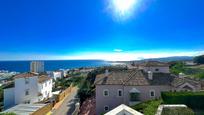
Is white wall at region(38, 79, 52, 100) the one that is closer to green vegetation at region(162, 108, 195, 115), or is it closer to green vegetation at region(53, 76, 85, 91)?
green vegetation at region(53, 76, 85, 91)

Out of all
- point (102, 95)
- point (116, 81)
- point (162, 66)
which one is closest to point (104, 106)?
point (102, 95)

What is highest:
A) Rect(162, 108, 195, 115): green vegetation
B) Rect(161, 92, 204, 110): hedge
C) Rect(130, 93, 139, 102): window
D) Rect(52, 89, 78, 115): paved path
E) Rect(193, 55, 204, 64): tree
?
Rect(193, 55, 204, 64): tree

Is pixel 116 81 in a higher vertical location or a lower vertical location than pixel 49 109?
higher

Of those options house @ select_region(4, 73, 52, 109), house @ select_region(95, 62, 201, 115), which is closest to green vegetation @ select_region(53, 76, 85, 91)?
house @ select_region(4, 73, 52, 109)

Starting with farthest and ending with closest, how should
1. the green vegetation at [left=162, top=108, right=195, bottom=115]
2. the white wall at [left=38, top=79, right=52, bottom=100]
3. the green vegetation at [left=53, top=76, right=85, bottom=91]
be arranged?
the green vegetation at [left=53, top=76, right=85, bottom=91] < the white wall at [left=38, top=79, right=52, bottom=100] < the green vegetation at [left=162, top=108, right=195, bottom=115]

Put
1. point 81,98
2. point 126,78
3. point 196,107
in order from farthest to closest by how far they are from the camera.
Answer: point 81,98, point 126,78, point 196,107

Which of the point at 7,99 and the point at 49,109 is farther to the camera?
the point at 7,99

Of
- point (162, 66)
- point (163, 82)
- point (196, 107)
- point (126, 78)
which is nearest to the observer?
point (196, 107)

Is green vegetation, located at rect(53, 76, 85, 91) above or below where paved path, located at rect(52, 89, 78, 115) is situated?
above

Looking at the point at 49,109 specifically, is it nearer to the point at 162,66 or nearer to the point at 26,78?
the point at 26,78
